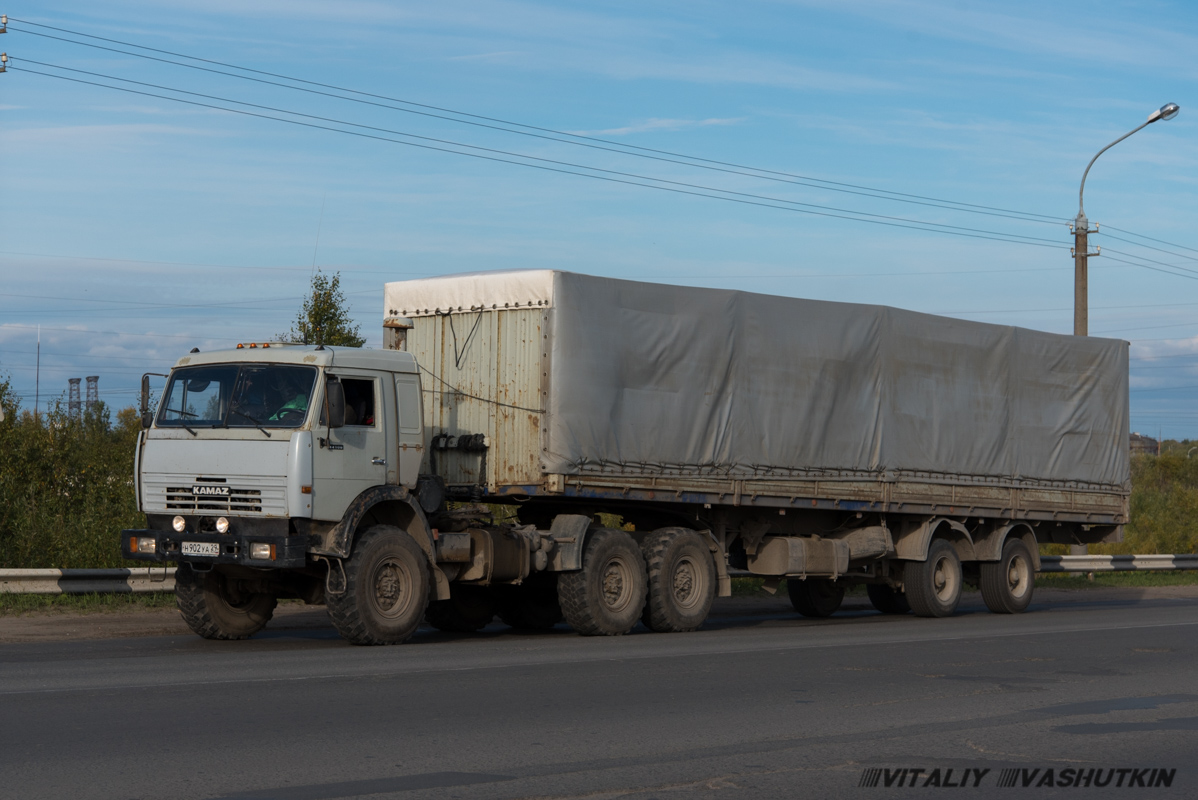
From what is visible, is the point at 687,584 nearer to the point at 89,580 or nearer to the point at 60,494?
the point at 89,580

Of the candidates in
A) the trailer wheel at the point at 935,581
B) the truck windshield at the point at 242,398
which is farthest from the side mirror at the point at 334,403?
the trailer wheel at the point at 935,581

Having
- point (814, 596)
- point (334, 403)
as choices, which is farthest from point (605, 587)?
point (814, 596)

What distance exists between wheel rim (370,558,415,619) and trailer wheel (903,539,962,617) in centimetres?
850

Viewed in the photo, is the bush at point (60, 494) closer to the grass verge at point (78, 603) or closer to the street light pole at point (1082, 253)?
the grass verge at point (78, 603)

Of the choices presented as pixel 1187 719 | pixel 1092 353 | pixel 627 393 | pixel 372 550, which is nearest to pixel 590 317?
pixel 627 393

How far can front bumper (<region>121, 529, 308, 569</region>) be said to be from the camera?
41.4 feet

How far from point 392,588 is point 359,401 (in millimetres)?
1903

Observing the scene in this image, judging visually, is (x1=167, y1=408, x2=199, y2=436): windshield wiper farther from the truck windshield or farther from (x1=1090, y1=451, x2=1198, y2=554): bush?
(x1=1090, y1=451, x2=1198, y2=554): bush

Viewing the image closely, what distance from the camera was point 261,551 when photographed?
12664mm

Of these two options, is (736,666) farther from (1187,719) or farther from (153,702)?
(153,702)

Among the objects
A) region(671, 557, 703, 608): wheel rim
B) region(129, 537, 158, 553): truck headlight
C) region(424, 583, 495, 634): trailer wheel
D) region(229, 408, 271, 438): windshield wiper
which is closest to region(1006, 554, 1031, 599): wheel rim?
region(671, 557, 703, 608): wheel rim

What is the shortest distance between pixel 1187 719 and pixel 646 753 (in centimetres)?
403

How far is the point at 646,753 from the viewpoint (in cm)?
759

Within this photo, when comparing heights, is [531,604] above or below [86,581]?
below
